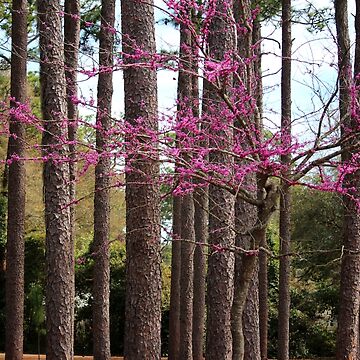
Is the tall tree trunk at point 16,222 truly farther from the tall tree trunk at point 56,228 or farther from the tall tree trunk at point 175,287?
the tall tree trunk at point 175,287

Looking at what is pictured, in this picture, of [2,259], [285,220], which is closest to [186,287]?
[285,220]

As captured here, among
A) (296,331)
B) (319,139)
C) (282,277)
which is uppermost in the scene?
(319,139)

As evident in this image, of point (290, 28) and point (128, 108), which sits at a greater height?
point (290, 28)

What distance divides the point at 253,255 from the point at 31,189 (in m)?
12.3

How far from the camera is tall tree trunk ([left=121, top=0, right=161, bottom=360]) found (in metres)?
5.82

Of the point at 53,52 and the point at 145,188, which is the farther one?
the point at 53,52

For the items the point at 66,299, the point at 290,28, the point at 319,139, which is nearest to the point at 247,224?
the point at 66,299

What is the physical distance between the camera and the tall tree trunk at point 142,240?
19.1ft

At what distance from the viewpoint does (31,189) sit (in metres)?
16.6

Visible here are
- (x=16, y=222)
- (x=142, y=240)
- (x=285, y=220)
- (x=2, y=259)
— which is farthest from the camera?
(x=2, y=259)

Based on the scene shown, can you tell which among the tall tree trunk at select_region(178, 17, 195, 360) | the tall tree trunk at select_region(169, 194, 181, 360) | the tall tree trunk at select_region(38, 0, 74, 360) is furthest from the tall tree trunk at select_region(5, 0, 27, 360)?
the tall tree trunk at select_region(169, 194, 181, 360)

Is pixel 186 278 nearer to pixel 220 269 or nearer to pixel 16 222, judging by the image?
pixel 16 222

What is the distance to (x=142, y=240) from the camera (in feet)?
19.2

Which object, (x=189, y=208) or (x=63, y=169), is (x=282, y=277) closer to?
(x=189, y=208)
